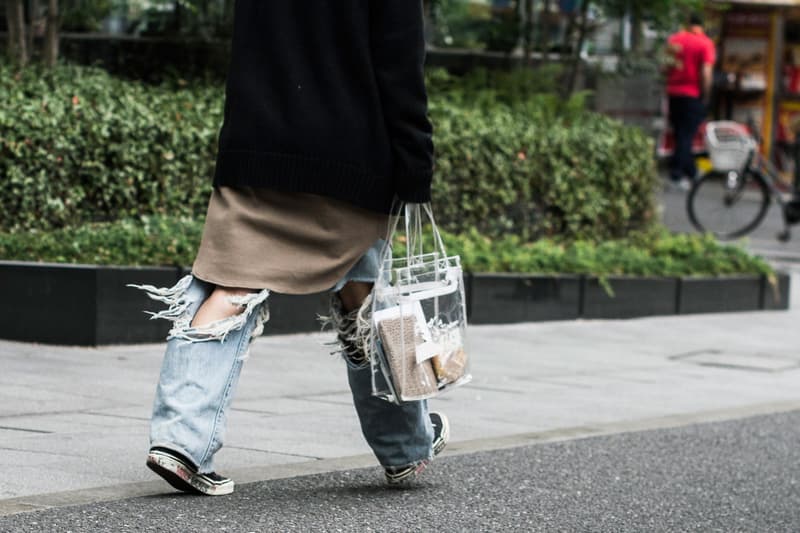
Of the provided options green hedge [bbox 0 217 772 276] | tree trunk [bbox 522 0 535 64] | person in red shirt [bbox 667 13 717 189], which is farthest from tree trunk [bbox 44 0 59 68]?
person in red shirt [bbox 667 13 717 189]

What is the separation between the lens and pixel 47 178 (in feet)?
→ 28.1

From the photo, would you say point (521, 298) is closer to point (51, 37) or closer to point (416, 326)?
point (51, 37)

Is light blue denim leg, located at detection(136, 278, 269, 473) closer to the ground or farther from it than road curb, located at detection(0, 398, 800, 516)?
farther from it

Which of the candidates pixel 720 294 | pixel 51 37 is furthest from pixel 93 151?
pixel 720 294

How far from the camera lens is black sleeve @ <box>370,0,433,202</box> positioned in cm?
441

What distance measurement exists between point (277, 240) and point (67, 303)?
330 centimetres

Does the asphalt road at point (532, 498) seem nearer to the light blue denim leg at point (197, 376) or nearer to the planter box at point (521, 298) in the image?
the light blue denim leg at point (197, 376)

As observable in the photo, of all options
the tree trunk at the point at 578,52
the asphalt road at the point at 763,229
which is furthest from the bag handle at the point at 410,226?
the asphalt road at the point at 763,229

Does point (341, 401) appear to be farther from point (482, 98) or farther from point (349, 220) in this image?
point (482, 98)

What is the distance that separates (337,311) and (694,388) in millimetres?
3698

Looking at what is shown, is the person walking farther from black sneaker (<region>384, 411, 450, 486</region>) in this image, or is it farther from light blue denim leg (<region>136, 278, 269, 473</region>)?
black sneaker (<region>384, 411, 450, 486</region>)

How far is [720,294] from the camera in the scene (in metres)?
11.3

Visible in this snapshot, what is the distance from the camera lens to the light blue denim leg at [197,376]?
4.34m

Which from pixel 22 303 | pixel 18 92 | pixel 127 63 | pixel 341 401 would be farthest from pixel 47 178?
pixel 127 63
